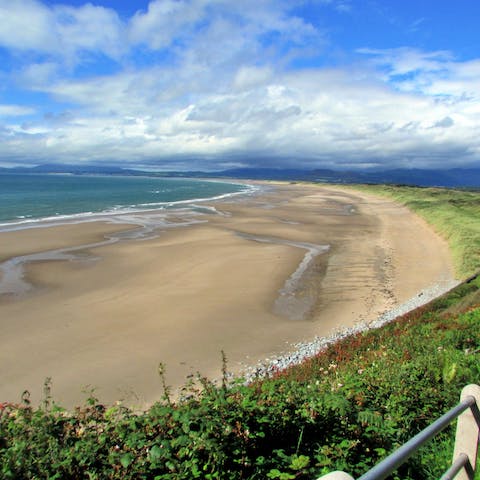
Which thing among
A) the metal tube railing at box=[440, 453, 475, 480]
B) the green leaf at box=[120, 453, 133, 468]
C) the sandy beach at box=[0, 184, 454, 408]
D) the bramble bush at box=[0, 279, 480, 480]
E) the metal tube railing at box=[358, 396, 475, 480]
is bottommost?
the sandy beach at box=[0, 184, 454, 408]

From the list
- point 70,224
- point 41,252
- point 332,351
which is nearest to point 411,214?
point 70,224

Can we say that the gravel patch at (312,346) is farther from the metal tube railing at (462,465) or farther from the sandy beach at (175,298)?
the metal tube railing at (462,465)

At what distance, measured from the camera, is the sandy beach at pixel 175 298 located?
12.1 meters

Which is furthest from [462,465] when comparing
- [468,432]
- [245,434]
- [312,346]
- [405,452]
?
[312,346]

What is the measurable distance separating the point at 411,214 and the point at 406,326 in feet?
166

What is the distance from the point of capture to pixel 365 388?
6145 millimetres

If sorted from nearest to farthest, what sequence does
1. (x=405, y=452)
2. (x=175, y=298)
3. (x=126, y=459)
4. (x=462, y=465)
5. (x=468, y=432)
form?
1. (x=405, y=452)
2. (x=462, y=465)
3. (x=468, y=432)
4. (x=126, y=459)
5. (x=175, y=298)

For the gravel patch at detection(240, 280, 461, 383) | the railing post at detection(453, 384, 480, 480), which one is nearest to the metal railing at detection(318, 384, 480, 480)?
the railing post at detection(453, 384, 480, 480)

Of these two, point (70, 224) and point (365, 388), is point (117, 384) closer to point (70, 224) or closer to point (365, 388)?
point (365, 388)

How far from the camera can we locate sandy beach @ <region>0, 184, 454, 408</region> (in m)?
12.1

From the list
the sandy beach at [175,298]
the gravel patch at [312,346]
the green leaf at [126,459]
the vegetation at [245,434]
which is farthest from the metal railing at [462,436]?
the sandy beach at [175,298]

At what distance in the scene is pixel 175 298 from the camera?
60.2 ft

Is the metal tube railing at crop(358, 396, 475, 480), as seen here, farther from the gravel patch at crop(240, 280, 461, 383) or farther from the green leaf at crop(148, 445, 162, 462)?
the gravel patch at crop(240, 280, 461, 383)

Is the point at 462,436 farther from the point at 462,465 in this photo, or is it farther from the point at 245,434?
the point at 245,434
